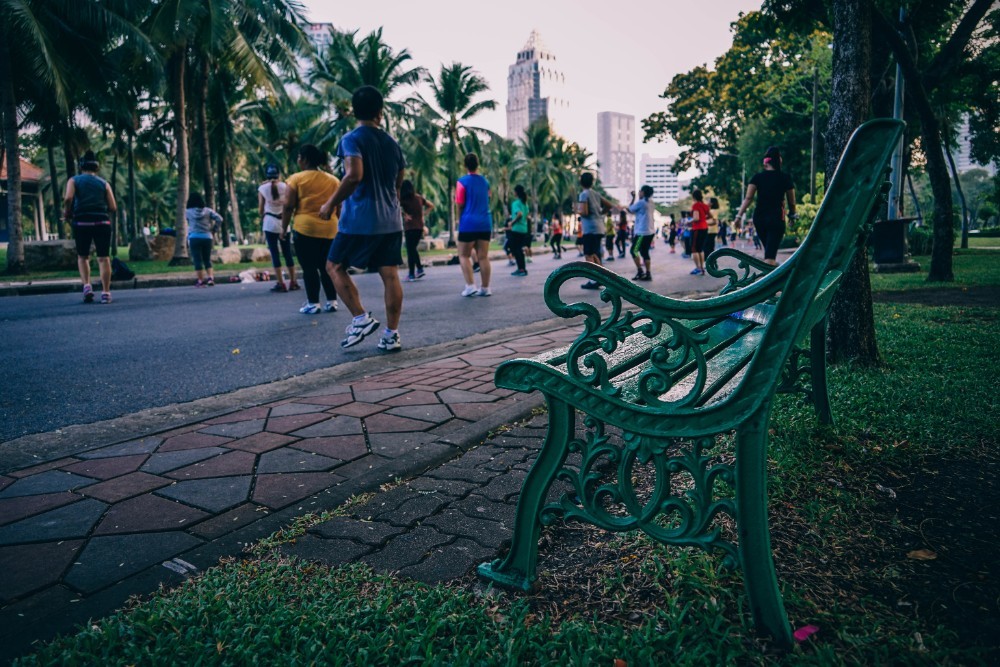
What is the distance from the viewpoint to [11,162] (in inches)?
579

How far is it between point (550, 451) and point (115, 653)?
1.12 meters

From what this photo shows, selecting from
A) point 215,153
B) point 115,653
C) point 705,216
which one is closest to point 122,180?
point 215,153

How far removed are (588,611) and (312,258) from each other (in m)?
6.06

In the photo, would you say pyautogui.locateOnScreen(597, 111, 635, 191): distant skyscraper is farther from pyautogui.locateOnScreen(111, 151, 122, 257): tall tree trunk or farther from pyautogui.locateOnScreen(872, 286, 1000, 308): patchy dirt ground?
pyautogui.locateOnScreen(872, 286, 1000, 308): patchy dirt ground

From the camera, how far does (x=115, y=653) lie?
4.89ft

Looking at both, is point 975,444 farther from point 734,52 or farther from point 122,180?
point 122,180

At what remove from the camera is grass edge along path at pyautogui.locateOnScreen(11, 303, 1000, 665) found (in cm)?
145

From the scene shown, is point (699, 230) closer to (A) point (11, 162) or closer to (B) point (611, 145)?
(A) point (11, 162)

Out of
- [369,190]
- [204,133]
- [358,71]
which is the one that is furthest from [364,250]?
[358,71]

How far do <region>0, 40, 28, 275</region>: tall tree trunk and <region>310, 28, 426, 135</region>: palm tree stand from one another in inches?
509

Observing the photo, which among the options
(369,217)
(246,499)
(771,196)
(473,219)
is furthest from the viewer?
(473,219)

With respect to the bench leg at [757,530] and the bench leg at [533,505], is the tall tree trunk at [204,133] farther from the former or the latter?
the bench leg at [757,530]

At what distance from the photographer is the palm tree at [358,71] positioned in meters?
27.0

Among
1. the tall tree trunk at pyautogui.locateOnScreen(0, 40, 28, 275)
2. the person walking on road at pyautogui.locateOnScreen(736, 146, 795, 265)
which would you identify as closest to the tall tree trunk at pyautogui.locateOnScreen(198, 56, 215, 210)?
the tall tree trunk at pyautogui.locateOnScreen(0, 40, 28, 275)
